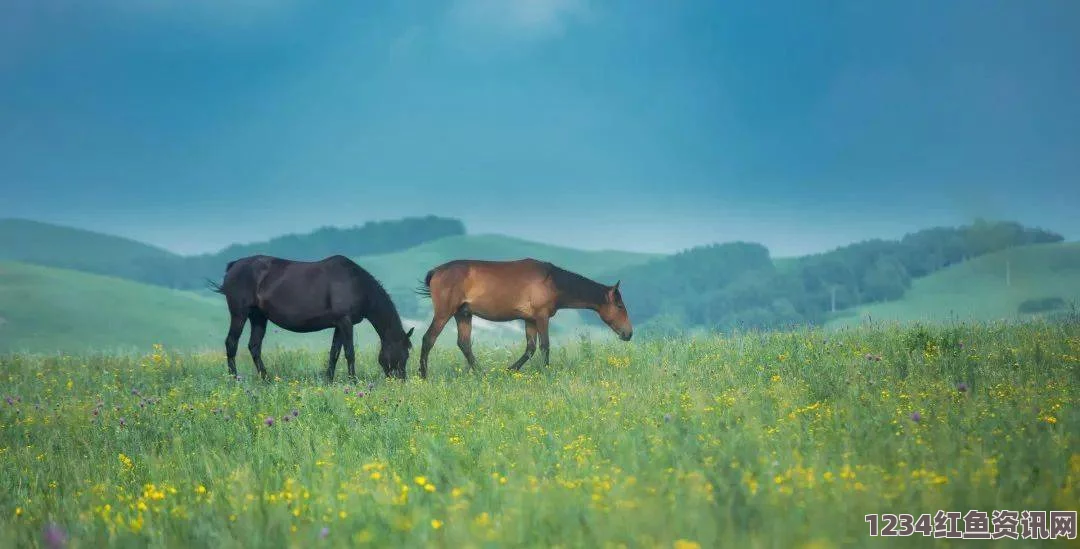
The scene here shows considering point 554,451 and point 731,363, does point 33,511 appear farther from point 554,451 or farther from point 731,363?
point 731,363

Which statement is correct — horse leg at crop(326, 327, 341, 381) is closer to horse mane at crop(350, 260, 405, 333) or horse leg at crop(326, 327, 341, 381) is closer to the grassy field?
the grassy field

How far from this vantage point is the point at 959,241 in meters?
57.9

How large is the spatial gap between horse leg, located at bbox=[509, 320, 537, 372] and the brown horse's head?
1.51m

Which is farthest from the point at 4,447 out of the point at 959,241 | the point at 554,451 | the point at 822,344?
the point at 959,241

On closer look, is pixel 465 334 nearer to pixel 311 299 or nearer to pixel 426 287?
pixel 426 287

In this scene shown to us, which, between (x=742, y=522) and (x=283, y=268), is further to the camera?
(x=283, y=268)

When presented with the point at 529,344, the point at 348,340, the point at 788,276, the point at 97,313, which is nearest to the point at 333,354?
the point at 348,340

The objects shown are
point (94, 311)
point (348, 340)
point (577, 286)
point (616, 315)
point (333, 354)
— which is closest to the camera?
point (333, 354)

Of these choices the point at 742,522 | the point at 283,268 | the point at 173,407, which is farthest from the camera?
the point at 283,268

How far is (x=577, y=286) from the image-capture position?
17.0 meters

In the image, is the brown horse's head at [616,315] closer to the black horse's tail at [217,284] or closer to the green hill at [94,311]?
the black horse's tail at [217,284]

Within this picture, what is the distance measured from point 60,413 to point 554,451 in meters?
8.35

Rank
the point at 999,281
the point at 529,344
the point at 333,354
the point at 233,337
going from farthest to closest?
the point at 999,281 → the point at 233,337 → the point at 529,344 → the point at 333,354

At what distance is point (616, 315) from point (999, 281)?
43.1m
